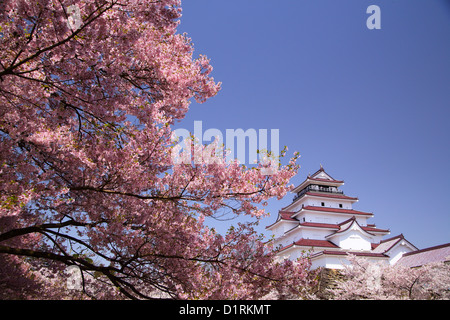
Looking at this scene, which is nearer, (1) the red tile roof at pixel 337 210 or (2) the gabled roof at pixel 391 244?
(2) the gabled roof at pixel 391 244

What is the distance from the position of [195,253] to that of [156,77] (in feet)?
13.9

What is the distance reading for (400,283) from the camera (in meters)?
19.7

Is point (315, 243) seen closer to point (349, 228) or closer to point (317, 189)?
point (349, 228)

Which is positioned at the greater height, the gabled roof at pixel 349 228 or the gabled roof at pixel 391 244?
the gabled roof at pixel 349 228

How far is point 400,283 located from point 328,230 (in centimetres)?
1335

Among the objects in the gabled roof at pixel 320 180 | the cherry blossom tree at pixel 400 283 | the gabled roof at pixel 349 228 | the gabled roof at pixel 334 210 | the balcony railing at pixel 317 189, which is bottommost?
the cherry blossom tree at pixel 400 283

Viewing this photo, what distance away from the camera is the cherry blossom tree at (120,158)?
421cm

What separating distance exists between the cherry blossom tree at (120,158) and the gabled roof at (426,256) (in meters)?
25.7

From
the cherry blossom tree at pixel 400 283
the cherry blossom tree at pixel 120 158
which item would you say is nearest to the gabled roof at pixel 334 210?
the cherry blossom tree at pixel 400 283

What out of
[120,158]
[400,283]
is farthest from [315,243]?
[120,158]

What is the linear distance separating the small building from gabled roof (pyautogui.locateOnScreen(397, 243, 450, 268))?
1092 mm

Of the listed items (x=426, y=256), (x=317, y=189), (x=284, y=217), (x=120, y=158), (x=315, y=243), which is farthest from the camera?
(x=317, y=189)

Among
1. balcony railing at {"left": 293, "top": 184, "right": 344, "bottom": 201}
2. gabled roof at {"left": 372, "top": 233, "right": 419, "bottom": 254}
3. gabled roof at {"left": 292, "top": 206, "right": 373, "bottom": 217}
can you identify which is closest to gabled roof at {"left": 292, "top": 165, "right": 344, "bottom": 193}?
balcony railing at {"left": 293, "top": 184, "right": 344, "bottom": 201}

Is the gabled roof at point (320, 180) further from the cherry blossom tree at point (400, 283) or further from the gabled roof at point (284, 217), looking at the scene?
the cherry blossom tree at point (400, 283)
